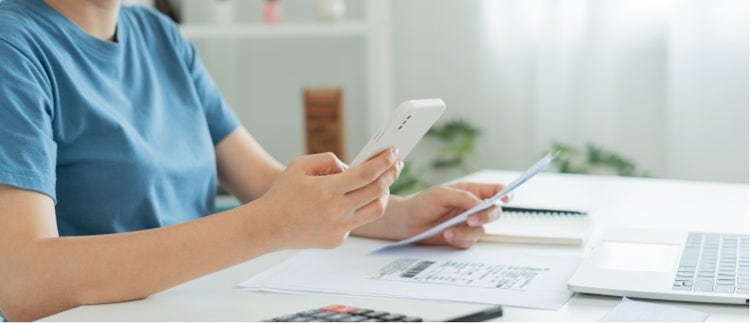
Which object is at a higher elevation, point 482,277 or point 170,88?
point 170,88

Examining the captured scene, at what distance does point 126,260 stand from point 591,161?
2.16 m

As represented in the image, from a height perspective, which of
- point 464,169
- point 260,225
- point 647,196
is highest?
point 260,225

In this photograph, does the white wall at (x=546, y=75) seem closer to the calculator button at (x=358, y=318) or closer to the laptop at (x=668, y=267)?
the laptop at (x=668, y=267)

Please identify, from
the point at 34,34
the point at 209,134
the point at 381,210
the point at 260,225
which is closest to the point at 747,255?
the point at 381,210

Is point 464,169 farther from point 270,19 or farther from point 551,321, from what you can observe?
point 551,321

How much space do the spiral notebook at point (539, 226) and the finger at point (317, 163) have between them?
37 cm

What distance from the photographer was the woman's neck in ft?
4.69

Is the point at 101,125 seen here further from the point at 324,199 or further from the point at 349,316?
the point at 349,316

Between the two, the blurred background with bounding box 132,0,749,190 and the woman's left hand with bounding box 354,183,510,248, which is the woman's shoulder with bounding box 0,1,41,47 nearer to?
the woman's left hand with bounding box 354,183,510,248

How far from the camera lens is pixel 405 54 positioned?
343cm

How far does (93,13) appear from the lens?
1.46 m

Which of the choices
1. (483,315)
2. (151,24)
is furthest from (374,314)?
(151,24)

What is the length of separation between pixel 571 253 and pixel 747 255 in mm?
207

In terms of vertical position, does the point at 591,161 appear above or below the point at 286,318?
below
